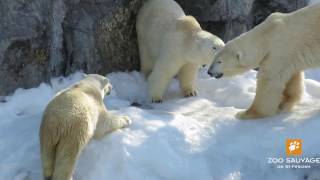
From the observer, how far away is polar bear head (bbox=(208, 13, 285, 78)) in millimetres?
6359

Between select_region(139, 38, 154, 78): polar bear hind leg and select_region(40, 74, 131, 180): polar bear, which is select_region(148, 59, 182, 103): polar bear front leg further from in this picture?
select_region(40, 74, 131, 180): polar bear

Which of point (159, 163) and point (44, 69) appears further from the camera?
point (44, 69)

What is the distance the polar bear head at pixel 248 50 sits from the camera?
20.9ft

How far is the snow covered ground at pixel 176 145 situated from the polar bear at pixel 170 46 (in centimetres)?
73

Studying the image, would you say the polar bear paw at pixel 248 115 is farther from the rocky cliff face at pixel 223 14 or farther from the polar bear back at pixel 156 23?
the rocky cliff face at pixel 223 14

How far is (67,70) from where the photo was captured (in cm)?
732

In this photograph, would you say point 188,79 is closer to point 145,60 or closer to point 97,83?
point 145,60

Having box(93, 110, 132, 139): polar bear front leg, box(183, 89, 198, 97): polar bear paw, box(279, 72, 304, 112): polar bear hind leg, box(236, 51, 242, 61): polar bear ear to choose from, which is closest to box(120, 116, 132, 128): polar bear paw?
box(93, 110, 132, 139): polar bear front leg

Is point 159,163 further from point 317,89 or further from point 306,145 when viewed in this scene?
point 317,89

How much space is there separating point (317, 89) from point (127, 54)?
2735 mm

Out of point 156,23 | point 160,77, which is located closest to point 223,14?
point 156,23

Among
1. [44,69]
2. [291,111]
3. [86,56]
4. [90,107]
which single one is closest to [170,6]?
[86,56]

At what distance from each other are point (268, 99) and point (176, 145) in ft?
4.55

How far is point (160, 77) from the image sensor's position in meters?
7.37
